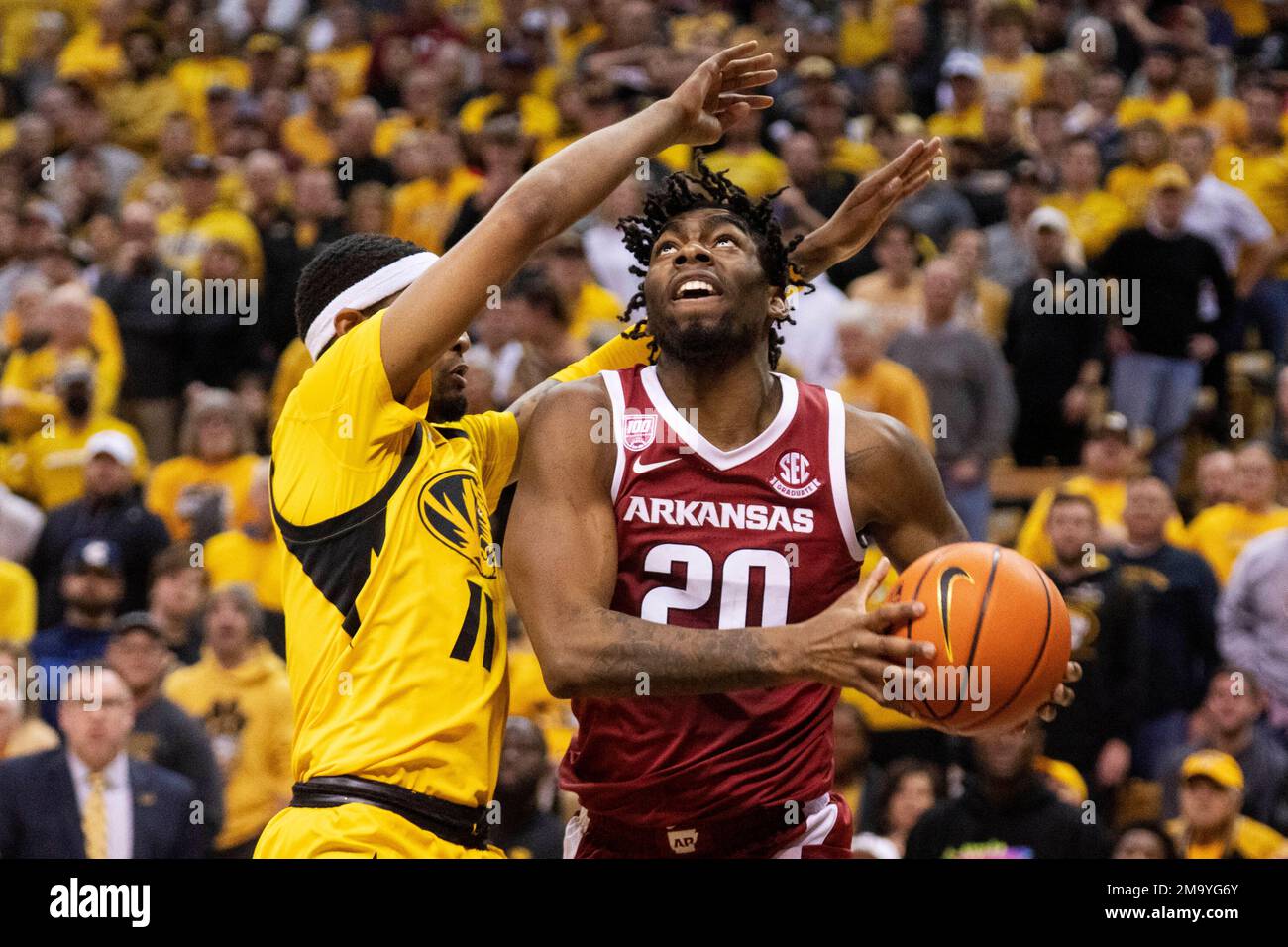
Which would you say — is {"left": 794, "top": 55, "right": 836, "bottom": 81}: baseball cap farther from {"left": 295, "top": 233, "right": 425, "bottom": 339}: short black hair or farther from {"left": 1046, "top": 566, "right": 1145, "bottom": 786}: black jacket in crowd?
{"left": 295, "top": 233, "right": 425, "bottom": 339}: short black hair

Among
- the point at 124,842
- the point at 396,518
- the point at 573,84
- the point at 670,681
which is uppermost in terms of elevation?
the point at 573,84

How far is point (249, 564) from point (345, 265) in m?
5.30

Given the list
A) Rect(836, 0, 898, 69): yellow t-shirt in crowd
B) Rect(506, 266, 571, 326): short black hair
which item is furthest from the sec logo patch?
Rect(836, 0, 898, 69): yellow t-shirt in crowd

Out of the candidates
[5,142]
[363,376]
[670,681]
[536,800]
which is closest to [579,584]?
[670,681]

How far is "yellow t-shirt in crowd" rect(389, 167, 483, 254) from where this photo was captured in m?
12.1

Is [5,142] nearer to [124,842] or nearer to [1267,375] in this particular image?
[124,842]

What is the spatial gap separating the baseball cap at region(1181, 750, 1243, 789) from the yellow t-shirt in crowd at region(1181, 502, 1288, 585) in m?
1.86

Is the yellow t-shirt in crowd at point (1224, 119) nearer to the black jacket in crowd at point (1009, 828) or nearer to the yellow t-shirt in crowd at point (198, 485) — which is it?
the black jacket in crowd at point (1009, 828)

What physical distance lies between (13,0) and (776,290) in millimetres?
12626

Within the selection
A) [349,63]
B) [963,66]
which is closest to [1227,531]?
[963,66]

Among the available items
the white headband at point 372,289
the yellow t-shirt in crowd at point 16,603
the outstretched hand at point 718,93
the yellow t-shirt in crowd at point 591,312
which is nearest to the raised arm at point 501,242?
the outstretched hand at point 718,93

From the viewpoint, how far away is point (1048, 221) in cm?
1085

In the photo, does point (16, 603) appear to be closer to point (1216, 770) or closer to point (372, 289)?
point (372, 289)

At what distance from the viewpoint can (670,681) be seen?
457 centimetres
